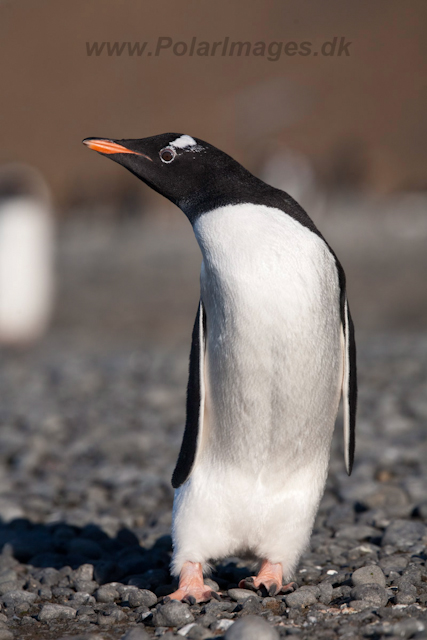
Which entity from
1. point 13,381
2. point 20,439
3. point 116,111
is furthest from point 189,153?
point 116,111

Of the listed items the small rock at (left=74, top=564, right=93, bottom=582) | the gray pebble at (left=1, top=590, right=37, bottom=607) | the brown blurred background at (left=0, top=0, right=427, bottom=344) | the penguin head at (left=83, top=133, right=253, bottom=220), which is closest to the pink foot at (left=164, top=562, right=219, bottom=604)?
the small rock at (left=74, top=564, right=93, bottom=582)

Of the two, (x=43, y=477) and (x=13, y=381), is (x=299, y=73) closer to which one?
(x=13, y=381)

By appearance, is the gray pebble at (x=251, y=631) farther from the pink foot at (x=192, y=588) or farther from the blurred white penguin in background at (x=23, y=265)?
the blurred white penguin in background at (x=23, y=265)

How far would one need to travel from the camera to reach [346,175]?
1368 inches

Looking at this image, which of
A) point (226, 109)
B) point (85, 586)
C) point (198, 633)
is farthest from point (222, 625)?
point (226, 109)

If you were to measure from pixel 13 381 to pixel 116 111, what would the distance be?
44.1m

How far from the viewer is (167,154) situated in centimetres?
316

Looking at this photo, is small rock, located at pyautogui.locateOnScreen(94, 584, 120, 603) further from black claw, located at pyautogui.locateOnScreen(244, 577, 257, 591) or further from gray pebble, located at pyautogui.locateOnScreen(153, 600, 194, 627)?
black claw, located at pyautogui.locateOnScreen(244, 577, 257, 591)

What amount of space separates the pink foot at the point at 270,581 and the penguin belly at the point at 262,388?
4cm

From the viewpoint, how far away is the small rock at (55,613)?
2.87 meters

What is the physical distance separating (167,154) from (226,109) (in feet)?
162

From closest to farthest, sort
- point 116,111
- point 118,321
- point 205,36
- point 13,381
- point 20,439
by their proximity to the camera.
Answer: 1. point 20,439
2. point 13,381
3. point 118,321
4. point 205,36
5. point 116,111

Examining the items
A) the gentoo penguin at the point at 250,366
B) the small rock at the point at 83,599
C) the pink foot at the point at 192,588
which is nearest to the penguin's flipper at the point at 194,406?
the gentoo penguin at the point at 250,366

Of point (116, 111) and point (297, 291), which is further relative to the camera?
point (116, 111)
